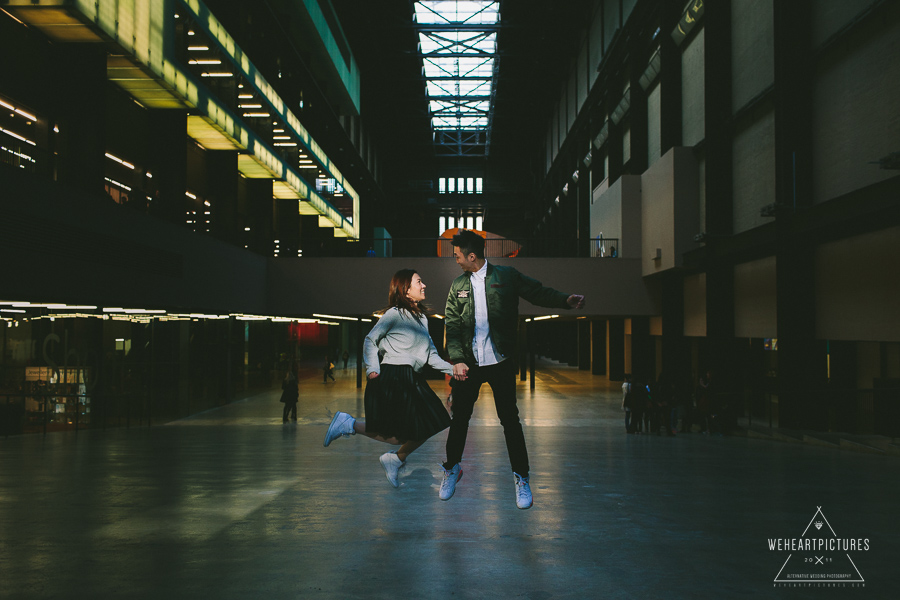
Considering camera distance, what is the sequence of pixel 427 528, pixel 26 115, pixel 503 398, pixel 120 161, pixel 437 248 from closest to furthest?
pixel 427 528 < pixel 503 398 < pixel 26 115 < pixel 120 161 < pixel 437 248

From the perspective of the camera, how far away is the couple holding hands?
4.75m

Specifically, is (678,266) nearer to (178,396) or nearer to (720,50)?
(720,50)

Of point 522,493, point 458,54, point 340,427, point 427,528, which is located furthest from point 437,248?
point 427,528

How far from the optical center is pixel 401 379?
560cm

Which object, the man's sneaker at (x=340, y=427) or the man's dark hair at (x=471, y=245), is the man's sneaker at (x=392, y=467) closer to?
the man's sneaker at (x=340, y=427)

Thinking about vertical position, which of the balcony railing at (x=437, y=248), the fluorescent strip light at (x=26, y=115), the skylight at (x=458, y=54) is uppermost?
the skylight at (x=458, y=54)

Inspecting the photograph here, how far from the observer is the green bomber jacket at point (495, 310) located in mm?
4773

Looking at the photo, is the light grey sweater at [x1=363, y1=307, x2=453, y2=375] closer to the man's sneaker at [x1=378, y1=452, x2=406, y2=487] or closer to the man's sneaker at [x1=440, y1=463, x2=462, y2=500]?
the man's sneaker at [x1=378, y1=452, x2=406, y2=487]

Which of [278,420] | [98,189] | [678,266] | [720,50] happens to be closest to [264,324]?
[278,420]

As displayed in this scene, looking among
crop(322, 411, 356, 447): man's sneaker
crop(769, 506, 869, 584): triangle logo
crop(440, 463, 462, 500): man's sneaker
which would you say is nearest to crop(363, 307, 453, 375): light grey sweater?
crop(322, 411, 356, 447): man's sneaker

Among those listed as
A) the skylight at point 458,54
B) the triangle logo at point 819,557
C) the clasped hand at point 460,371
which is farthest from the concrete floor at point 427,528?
the skylight at point 458,54

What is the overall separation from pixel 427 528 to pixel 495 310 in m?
1.62

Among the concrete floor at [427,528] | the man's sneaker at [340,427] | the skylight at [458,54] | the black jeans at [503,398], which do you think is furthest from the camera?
the skylight at [458,54]

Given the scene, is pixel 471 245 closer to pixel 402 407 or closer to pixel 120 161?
pixel 402 407
